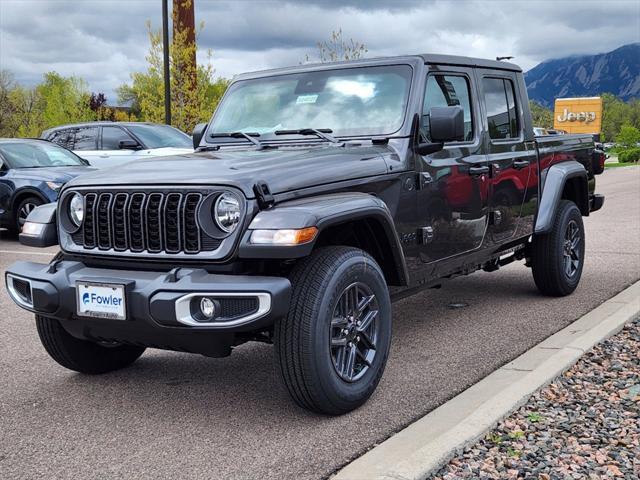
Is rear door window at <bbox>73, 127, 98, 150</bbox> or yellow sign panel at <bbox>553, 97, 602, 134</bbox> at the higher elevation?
yellow sign panel at <bbox>553, 97, 602, 134</bbox>

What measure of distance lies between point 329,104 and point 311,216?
1.60 meters

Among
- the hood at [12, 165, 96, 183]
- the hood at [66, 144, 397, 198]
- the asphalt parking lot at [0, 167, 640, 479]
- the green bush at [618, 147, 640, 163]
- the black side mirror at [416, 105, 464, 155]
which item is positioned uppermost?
the black side mirror at [416, 105, 464, 155]

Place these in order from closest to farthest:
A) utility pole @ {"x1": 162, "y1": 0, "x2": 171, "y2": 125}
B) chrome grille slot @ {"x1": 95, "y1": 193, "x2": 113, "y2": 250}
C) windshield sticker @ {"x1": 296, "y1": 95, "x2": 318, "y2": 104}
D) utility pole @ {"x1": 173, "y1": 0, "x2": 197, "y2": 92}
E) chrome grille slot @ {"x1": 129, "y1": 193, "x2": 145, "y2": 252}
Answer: chrome grille slot @ {"x1": 129, "y1": 193, "x2": 145, "y2": 252}, chrome grille slot @ {"x1": 95, "y1": 193, "x2": 113, "y2": 250}, windshield sticker @ {"x1": 296, "y1": 95, "x2": 318, "y2": 104}, utility pole @ {"x1": 162, "y1": 0, "x2": 171, "y2": 125}, utility pole @ {"x1": 173, "y1": 0, "x2": 197, "y2": 92}

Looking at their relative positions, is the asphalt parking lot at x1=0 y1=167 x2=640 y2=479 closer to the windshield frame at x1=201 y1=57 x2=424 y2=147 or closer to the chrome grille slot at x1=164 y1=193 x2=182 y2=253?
the chrome grille slot at x1=164 y1=193 x2=182 y2=253

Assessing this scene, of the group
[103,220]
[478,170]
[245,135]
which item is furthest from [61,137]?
[103,220]

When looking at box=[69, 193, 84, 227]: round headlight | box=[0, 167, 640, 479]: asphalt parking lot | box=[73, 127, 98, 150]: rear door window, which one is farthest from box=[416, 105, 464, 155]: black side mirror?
box=[73, 127, 98, 150]: rear door window

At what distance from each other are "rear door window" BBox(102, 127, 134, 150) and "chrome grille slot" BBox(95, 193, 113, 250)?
10949 mm

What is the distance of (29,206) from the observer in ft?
37.7

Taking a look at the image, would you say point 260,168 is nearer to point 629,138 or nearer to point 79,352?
point 79,352

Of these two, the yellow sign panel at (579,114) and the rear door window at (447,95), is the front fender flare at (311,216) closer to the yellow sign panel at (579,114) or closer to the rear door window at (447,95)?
the rear door window at (447,95)

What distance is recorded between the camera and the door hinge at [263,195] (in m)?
3.68

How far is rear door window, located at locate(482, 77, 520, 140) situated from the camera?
5.86 meters

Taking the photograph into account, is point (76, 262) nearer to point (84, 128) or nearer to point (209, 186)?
point (209, 186)

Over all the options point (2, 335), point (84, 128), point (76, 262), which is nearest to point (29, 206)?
point (84, 128)
